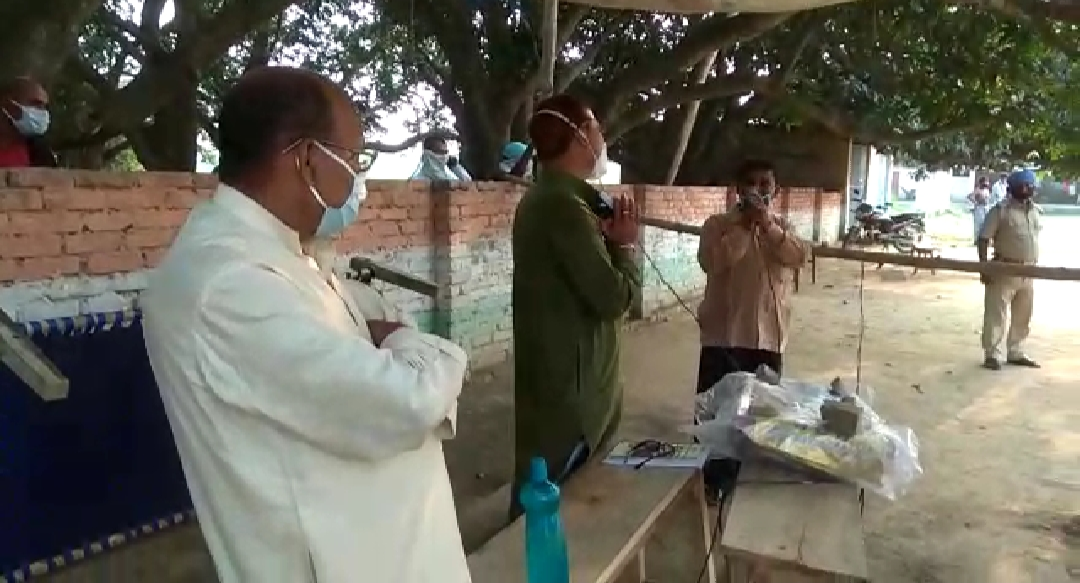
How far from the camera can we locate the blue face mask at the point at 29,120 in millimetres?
4133

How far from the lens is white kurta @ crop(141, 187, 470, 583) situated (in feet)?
3.87

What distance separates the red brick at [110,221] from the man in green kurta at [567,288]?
1.95 metres

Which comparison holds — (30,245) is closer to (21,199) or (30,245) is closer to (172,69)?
(21,199)

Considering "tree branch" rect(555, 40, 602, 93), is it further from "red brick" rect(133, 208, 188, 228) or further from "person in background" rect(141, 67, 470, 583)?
"person in background" rect(141, 67, 470, 583)

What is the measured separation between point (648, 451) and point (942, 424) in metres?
3.84

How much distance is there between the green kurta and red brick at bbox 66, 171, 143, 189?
1945mm

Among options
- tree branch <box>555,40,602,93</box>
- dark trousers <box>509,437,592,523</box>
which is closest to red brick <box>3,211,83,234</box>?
dark trousers <box>509,437,592,523</box>

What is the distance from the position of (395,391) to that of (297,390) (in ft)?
0.42

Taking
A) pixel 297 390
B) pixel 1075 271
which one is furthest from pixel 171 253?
pixel 1075 271

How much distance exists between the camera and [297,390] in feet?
3.88

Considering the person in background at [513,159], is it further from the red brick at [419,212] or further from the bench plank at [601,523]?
the bench plank at [601,523]

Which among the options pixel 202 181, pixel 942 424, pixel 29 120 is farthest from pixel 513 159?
pixel 29 120

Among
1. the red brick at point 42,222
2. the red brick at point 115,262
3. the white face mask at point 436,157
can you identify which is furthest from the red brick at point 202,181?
the white face mask at point 436,157

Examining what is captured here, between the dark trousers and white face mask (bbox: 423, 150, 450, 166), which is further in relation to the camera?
white face mask (bbox: 423, 150, 450, 166)
